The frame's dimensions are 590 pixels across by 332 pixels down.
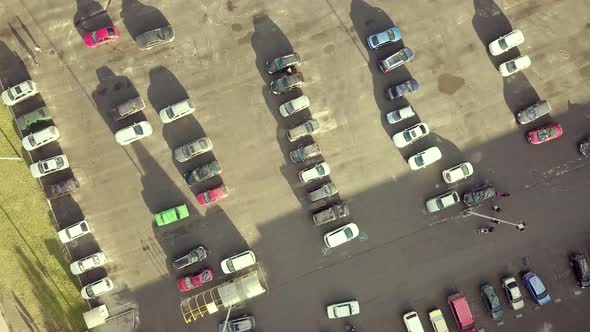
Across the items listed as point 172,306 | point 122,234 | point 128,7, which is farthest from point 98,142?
point 172,306

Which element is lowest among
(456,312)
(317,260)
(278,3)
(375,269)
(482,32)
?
(456,312)

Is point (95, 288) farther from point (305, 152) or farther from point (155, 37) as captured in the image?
point (155, 37)

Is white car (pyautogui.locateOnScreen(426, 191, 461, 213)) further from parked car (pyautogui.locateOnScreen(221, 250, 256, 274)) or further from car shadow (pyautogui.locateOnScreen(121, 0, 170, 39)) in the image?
car shadow (pyautogui.locateOnScreen(121, 0, 170, 39))

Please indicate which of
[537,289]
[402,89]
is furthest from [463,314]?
[402,89]

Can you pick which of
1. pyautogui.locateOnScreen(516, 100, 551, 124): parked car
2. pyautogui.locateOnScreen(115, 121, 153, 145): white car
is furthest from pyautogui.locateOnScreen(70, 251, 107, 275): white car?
pyautogui.locateOnScreen(516, 100, 551, 124): parked car

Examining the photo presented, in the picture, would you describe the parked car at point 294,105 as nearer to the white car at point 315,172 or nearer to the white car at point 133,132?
the white car at point 315,172

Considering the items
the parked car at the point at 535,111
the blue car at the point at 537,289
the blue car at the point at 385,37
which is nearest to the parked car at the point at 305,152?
the blue car at the point at 385,37

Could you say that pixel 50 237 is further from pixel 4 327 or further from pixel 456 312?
pixel 456 312
